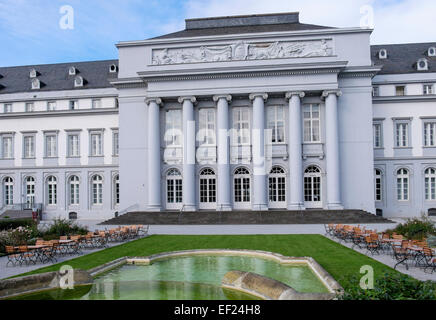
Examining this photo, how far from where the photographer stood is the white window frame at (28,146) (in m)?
37.2

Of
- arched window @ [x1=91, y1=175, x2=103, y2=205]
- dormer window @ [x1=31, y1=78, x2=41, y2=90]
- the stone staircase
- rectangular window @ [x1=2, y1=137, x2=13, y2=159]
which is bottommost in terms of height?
the stone staircase

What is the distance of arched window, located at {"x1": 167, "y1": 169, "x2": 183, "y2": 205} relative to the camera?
105 ft

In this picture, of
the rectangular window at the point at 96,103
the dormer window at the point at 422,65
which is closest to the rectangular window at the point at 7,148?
the rectangular window at the point at 96,103

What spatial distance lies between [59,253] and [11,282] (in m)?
6.50

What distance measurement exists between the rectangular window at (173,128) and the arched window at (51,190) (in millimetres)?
13502

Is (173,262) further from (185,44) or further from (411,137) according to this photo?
(411,137)

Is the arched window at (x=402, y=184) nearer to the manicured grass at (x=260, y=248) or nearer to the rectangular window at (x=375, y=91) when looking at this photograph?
the rectangular window at (x=375, y=91)

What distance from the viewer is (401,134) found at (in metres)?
33.1

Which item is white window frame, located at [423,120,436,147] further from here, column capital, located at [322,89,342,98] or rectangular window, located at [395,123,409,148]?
column capital, located at [322,89,342,98]

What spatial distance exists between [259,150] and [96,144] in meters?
16.9

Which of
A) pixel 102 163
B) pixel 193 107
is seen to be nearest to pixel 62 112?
pixel 102 163

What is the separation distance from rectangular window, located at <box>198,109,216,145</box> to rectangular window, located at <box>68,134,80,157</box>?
13.6 metres

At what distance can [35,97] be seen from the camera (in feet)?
122

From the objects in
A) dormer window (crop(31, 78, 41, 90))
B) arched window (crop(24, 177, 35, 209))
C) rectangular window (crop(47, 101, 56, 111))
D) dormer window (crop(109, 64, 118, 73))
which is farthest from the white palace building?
dormer window (crop(31, 78, 41, 90))
